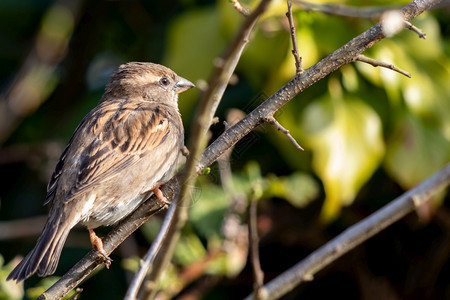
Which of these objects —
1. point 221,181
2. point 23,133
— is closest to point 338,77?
point 221,181

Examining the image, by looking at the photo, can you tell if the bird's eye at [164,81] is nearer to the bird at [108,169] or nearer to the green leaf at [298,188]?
the bird at [108,169]

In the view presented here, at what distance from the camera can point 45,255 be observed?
309cm

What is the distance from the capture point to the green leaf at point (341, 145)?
360 cm

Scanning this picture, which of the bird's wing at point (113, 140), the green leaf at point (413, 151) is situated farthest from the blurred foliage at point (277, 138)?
the bird's wing at point (113, 140)

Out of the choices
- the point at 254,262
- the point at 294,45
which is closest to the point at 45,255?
the point at 254,262

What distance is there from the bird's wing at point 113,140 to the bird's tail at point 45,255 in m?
0.14

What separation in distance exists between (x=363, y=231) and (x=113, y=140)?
1438 mm

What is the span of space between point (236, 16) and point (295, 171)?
0.95 meters

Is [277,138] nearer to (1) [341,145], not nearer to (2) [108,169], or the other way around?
(1) [341,145]

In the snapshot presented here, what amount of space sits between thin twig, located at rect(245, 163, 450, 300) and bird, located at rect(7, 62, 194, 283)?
71cm

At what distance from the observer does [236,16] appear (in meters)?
3.71

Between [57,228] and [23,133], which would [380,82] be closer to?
[57,228]

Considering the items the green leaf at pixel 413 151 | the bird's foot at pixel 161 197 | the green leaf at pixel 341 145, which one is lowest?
the green leaf at pixel 413 151

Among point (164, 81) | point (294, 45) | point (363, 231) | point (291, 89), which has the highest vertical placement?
point (294, 45)
